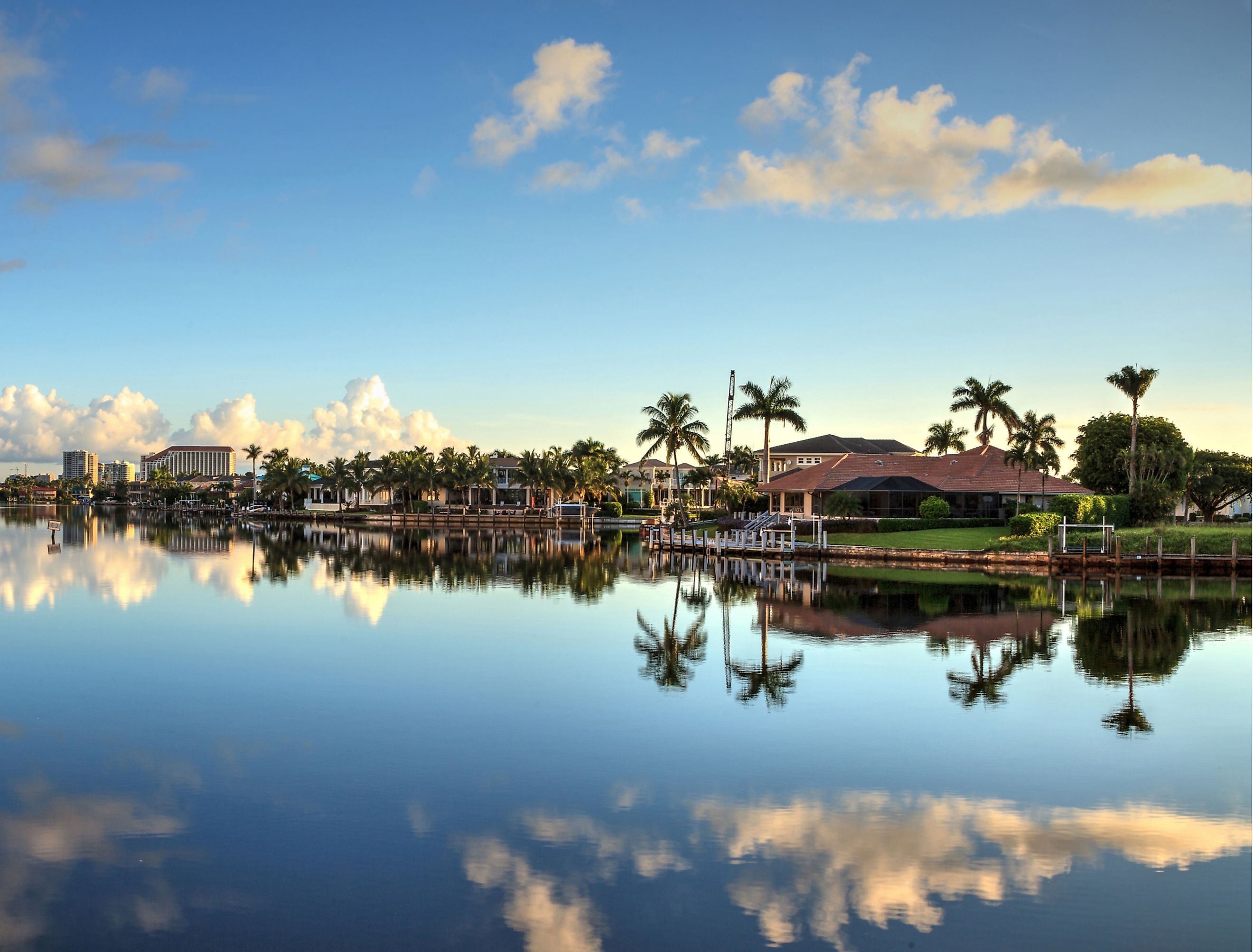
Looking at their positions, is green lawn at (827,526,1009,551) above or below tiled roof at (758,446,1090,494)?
below

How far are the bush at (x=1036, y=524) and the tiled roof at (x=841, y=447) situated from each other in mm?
71298

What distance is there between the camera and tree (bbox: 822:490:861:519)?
206ft

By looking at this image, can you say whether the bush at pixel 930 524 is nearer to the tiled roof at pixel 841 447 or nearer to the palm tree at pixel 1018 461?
the palm tree at pixel 1018 461

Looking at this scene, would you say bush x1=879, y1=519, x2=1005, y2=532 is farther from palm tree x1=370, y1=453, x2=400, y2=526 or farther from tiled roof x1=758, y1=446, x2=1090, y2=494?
palm tree x1=370, y1=453, x2=400, y2=526

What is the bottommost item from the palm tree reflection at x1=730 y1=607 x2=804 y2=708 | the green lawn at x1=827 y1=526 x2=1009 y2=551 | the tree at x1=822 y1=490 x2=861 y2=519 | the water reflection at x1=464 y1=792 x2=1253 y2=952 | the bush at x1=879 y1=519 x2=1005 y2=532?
the water reflection at x1=464 y1=792 x2=1253 y2=952

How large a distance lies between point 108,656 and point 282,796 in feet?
43.2

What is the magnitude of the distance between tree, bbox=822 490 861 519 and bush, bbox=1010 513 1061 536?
40.4ft

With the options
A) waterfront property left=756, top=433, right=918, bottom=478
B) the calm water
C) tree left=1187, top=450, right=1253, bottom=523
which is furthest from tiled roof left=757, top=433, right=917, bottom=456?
the calm water

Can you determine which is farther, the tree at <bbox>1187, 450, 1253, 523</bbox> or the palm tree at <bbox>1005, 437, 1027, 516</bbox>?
the tree at <bbox>1187, 450, 1253, 523</bbox>

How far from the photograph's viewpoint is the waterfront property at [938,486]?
65.1 m

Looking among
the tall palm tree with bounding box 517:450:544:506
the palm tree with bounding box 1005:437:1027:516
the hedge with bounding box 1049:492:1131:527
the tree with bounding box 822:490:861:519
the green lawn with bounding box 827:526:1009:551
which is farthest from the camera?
the tall palm tree with bounding box 517:450:544:506

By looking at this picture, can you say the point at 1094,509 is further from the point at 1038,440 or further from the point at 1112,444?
the point at 1112,444

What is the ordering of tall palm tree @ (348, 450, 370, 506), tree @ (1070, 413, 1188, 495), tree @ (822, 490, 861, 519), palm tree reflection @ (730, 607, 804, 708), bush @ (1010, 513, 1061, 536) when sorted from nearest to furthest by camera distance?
1. palm tree reflection @ (730, 607, 804, 708)
2. bush @ (1010, 513, 1061, 536)
3. tree @ (822, 490, 861, 519)
4. tree @ (1070, 413, 1188, 495)
5. tall palm tree @ (348, 450, 370, 506)

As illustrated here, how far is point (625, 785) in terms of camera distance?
43.8 ft
